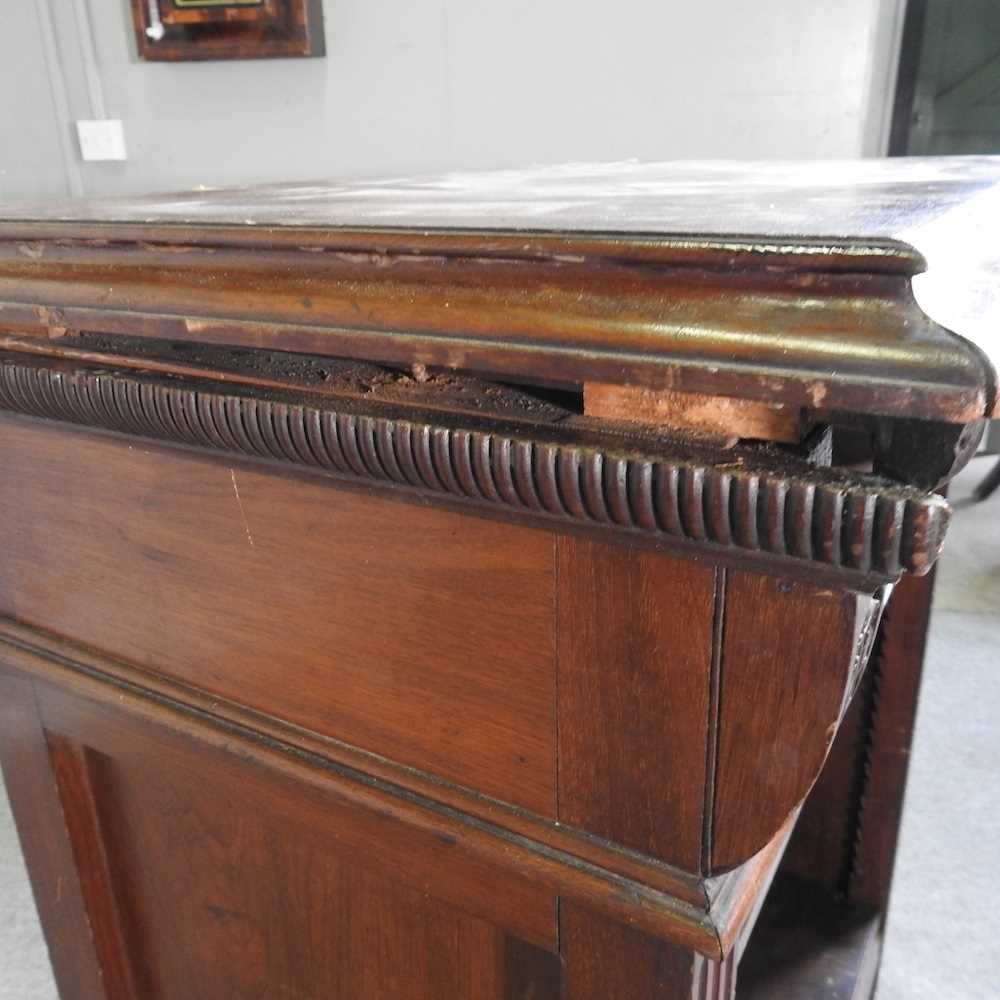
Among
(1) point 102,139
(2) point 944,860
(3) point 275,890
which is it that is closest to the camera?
(3) point 275,890

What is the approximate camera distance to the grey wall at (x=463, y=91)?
4.96 ft

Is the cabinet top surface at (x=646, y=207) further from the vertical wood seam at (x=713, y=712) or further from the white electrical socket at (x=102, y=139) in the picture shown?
the white electrical socket at (x=102, y=139)

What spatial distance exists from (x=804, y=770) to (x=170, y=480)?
28 centimetres

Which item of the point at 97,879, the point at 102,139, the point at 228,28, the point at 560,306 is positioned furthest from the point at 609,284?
the point at 102,139

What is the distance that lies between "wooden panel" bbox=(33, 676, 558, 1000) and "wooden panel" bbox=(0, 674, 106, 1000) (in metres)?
0.02

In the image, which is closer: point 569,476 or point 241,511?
point 569,476

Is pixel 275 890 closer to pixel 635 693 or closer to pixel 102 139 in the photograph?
pixel 635 693

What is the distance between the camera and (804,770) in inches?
11.9

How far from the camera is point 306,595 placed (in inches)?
15.3

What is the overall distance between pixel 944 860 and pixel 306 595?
99 centimetres

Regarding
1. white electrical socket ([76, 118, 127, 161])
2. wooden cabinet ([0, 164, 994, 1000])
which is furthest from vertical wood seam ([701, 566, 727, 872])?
white electrical socket ([76, 118, 127, 161])

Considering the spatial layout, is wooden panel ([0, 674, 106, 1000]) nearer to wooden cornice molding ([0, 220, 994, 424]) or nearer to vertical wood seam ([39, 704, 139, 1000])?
vertical wood seam ([39, 704, 139, 1000])

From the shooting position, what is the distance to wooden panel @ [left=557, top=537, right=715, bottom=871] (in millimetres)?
306

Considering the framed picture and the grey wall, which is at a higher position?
the framed picture
